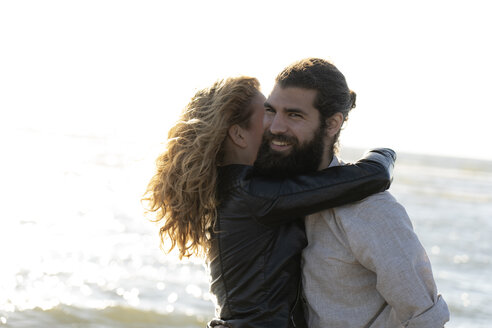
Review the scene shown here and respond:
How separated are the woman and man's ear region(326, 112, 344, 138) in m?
0.18

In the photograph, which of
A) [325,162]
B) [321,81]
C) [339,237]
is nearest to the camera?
[339,237]

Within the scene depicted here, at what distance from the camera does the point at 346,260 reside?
2.53 meters

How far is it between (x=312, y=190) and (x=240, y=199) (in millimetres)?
322

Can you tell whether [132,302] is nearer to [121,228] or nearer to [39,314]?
[39,314]

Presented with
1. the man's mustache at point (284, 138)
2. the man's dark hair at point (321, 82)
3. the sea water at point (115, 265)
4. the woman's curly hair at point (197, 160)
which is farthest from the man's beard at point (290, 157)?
the sea water at point (115, 265)

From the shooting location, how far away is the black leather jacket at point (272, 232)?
2.57m

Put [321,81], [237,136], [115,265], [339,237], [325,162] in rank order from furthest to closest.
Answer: [115,265], [237,136], [325,162], [321,81], [339,237]

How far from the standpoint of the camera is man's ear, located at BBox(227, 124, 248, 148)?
9.48ft

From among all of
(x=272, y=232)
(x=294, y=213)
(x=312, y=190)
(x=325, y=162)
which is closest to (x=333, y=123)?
(x=325, y=162)

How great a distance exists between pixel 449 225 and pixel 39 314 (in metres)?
9.78

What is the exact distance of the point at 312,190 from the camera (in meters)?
2.58

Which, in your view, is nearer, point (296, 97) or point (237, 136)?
point (296, 97)

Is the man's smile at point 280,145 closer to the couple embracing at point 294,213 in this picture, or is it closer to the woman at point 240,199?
the couple embracing at point 294,213

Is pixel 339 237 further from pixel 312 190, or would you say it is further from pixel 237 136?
pixel 237 136
